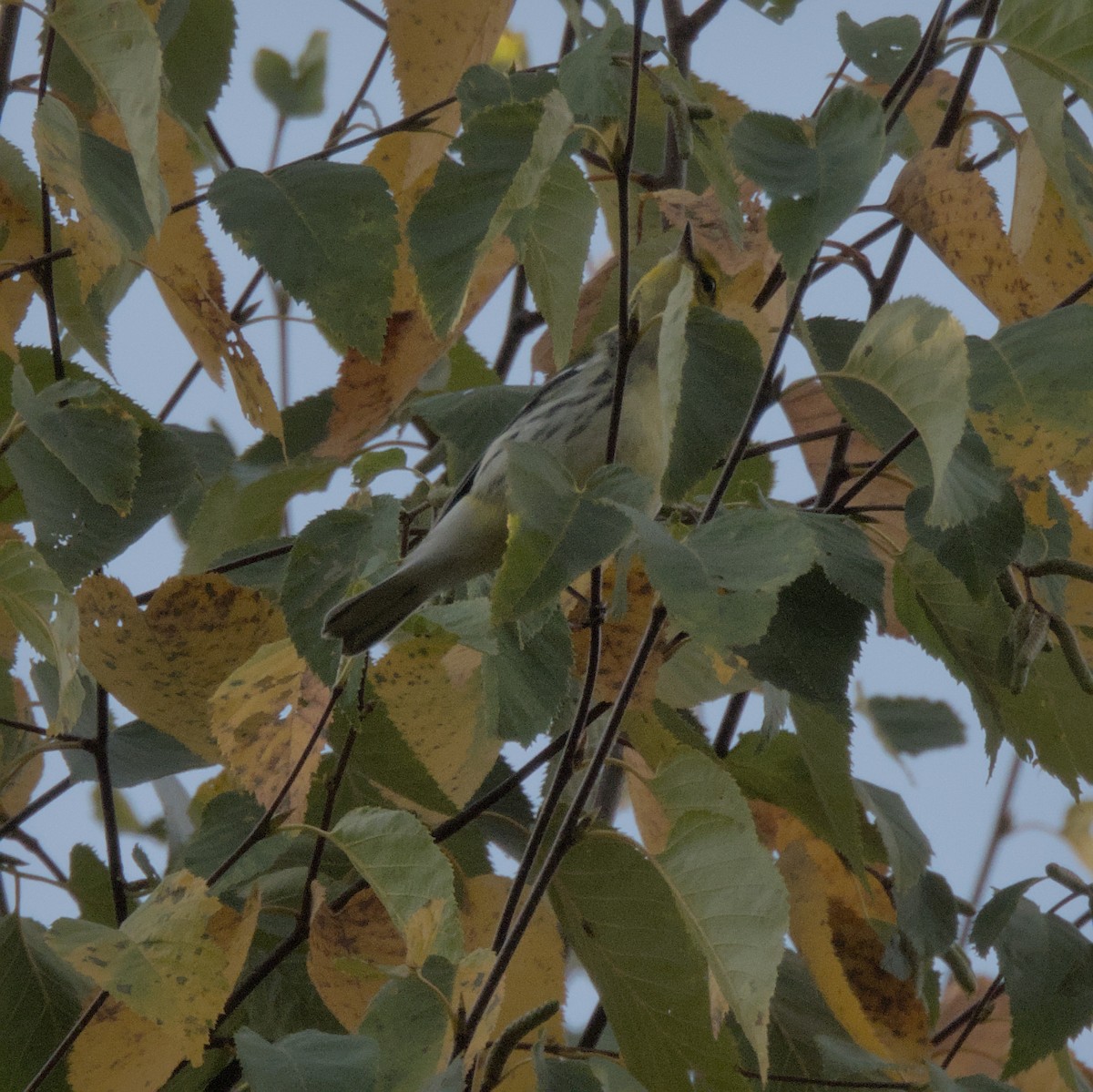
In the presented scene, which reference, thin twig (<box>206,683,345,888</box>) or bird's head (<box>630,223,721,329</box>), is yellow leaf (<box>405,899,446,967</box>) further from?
bird's head (<box>630,223,721,329</box>)

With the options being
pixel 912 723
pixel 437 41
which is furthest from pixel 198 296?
pixel 912 723

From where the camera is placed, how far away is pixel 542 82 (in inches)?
53.4

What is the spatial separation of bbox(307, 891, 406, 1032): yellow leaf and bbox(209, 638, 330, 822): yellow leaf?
0.37 feet

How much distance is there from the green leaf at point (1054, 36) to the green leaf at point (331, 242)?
61 centimetres

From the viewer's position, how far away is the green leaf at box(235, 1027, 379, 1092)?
0.97 meters

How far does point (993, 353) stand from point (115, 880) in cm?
105

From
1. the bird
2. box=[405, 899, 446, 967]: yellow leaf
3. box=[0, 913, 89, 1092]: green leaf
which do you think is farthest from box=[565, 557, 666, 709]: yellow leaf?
box=[0, 913, 89, 1092]: green leaf

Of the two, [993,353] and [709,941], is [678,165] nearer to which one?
[993,353]

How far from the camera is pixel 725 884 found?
42.9 inches

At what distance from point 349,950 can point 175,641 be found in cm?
36

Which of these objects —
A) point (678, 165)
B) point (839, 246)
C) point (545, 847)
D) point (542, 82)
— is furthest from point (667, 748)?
point (678, 165)

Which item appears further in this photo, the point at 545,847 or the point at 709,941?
the point at 545,847

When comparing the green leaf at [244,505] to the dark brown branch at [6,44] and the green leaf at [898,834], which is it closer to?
the dark brown branch at [6,44]

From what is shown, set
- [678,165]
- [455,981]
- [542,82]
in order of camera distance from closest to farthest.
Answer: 1. [455,981]
2. [542,82]
3. [678,165]
